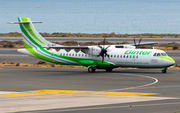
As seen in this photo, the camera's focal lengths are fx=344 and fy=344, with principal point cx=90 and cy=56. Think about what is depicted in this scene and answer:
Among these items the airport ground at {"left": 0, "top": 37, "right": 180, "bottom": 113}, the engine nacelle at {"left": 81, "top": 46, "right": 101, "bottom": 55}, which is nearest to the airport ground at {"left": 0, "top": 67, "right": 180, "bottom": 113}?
the airport ground at {"left": 0, "top": 37, "right": 180, "bottom": 113}

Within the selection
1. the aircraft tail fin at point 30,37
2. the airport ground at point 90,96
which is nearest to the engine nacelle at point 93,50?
the aircraft tail fin at point 30,37

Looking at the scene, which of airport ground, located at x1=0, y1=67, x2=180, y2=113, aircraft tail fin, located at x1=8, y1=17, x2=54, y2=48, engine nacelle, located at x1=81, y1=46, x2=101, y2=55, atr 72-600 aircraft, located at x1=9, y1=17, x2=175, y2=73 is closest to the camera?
airport ground, located at x1=0, y1=67, x2=180, y2=113

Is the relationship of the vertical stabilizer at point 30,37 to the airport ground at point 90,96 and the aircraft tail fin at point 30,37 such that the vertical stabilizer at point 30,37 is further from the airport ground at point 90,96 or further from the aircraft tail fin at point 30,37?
the airport ground at point 90,96

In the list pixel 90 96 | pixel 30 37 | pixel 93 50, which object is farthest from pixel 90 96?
pixel 30 37

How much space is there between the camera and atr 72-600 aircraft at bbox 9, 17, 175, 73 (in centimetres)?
3856

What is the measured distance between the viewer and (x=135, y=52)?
3941 cm

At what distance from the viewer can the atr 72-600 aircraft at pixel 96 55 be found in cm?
3856

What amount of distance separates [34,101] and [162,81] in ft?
47.2

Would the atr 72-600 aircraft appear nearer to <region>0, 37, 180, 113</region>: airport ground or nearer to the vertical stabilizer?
the vertical stabilizer

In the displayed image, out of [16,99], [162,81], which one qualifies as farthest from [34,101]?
[162,81]

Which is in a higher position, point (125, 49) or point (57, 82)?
point (125, 49)

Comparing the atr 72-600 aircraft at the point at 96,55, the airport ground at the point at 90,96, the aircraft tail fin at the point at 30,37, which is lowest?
the airport ground at the point at 90,96

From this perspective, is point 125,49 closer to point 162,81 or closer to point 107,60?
point 107,60

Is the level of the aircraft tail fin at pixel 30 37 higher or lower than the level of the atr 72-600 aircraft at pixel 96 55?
higher
